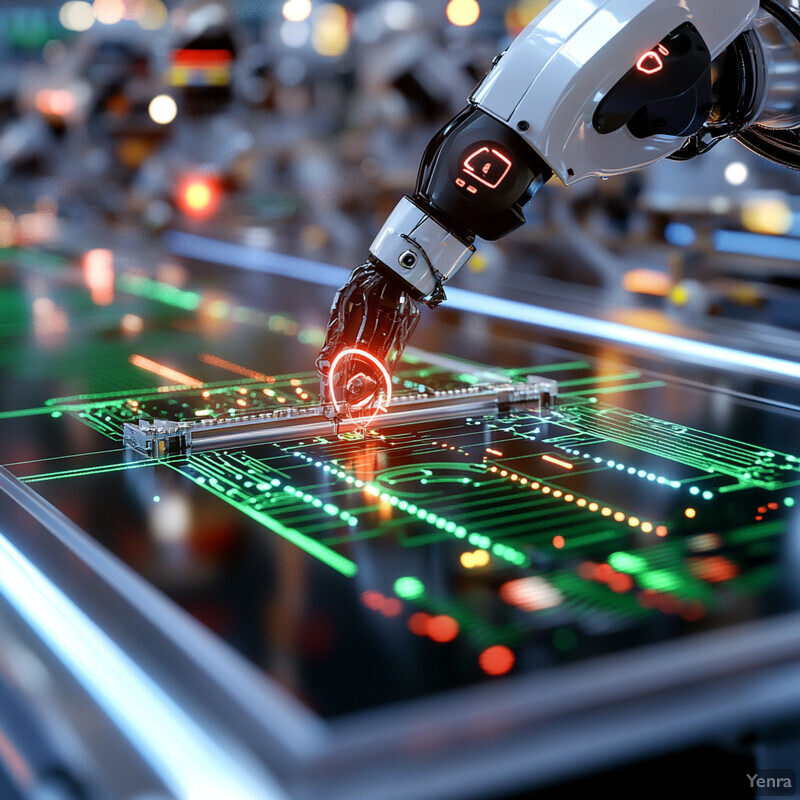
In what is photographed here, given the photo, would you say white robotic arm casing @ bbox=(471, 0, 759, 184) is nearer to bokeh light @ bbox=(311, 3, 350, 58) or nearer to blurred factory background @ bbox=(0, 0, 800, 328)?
blurred factory background @ bbox=(0, 0, 800, 328)

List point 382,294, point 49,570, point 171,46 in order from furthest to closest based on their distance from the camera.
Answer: point 171,46
point 382,294
point 49,570

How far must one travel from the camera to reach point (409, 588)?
32.5 inches

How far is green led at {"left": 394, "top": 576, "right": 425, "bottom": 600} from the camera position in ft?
2.66

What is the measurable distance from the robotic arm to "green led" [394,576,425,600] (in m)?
0.39

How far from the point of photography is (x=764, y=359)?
5.60ft

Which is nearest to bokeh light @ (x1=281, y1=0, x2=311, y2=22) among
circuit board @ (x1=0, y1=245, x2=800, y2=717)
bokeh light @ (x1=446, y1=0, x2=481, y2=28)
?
bokeh light @ (x1=446, y1=0, x2=481, y2=28)

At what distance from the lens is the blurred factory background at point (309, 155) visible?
2717 mm

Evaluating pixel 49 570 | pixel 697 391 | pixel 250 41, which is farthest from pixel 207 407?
pixel 250 41

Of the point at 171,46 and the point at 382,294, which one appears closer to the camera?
the point at 382,294

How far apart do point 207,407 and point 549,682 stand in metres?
0.84

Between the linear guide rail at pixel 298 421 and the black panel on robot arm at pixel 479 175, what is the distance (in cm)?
31

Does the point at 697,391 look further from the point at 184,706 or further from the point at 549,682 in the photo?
the point at 184,706

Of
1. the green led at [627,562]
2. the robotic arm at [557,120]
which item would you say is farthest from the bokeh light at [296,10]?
the green led at [627,562]

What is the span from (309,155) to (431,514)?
3998 millimetres
